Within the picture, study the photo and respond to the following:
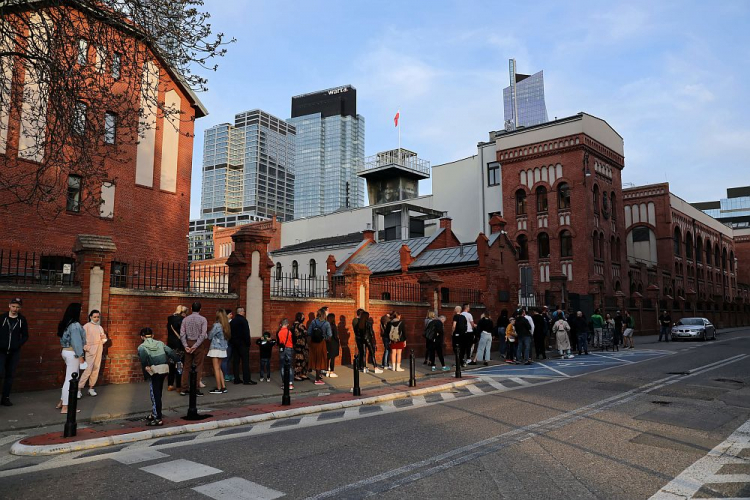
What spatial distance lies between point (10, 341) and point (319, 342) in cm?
667

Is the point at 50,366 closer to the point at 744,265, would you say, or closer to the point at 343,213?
the point at 343,213

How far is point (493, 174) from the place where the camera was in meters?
42.9

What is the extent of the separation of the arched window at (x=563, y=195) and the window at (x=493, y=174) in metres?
6.49

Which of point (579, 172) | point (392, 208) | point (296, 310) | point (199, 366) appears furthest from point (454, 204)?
point (199, 366)

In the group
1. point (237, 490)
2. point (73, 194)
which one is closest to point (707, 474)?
point (237, 490)

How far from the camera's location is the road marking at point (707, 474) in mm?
4984

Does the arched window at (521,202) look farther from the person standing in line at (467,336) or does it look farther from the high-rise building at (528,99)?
the high-rise building at (528,99)

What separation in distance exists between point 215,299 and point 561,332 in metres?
13.1

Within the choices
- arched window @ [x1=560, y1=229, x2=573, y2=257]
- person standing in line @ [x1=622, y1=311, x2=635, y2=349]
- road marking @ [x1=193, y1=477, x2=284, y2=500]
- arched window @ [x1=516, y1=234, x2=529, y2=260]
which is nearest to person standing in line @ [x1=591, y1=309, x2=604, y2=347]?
person standing in line @ [x1=622, y1=311, x2=635, y2=349]

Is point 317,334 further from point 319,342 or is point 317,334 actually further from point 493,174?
point 493,174

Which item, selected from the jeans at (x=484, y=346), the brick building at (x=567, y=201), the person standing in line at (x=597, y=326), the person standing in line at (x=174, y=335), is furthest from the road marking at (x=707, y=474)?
the brick building at (x=567, y=201)

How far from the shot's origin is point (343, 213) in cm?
5528

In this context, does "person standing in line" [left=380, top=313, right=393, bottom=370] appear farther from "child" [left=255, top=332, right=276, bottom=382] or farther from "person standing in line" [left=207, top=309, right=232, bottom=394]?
"person standing in line" [left=207, top=309, right=232, bottom=394]

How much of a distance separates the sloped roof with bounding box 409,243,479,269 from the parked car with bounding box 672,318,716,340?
1365 cm
